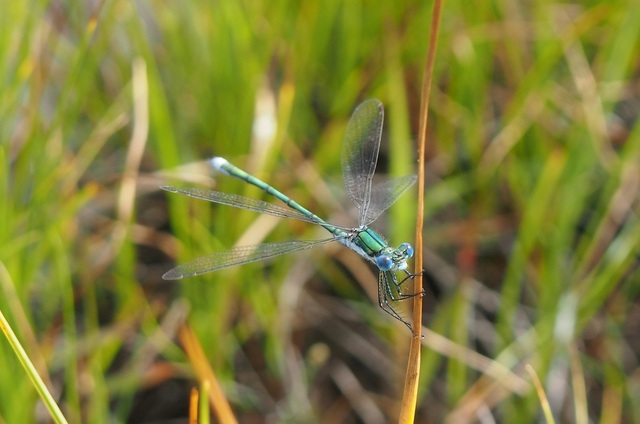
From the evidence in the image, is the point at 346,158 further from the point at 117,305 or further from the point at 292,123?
the point at 117,305

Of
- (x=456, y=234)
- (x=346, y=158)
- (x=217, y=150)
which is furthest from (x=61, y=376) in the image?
(x=456, y=234)

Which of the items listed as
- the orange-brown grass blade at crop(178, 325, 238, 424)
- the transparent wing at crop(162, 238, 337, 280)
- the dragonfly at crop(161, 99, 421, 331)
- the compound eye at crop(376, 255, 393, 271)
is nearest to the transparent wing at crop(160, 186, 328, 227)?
the dragonfly at crop(161, 99, 421, 331)

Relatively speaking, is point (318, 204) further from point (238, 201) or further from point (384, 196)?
point (238, 201)

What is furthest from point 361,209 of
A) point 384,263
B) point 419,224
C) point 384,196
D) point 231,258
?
point 419,224

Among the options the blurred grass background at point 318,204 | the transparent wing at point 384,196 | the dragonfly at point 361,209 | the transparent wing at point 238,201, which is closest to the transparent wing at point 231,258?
the dragonfly at point 361,209

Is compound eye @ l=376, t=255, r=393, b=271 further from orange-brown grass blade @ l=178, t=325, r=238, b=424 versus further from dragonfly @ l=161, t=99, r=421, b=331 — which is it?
orange-brown grass blade @ l=178, t=325, r=238, b=424

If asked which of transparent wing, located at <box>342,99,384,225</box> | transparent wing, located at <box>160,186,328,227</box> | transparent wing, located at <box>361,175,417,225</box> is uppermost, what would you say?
transparent wing, located at <box>342,99,384,225</box>

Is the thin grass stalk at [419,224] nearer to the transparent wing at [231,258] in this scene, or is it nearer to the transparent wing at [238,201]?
the transparent wing at [231,258]
